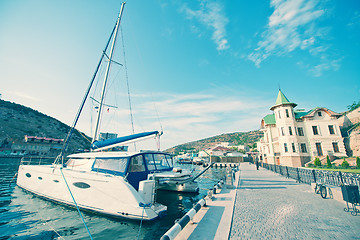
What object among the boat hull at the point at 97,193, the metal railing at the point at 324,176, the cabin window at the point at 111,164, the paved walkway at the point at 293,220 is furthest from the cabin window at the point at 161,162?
the metal railing at the point at 324,176

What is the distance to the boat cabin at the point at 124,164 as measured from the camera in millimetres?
7457

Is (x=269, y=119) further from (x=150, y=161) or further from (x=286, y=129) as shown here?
(x=150, y=161)

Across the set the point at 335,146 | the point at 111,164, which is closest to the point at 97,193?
the point at 111,164

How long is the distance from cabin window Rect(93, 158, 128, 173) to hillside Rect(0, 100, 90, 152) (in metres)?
69.2

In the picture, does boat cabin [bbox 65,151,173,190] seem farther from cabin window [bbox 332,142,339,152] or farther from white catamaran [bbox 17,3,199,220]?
cabin window [bbox 332,142,339,152]

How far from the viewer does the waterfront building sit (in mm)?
23891

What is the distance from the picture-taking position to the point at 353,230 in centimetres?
401

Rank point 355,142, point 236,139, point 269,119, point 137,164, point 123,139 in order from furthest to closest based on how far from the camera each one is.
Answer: point 236,139 < point 269,119 < point 355,142 < point 123,139 < point 137,164

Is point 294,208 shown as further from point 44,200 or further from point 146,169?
point 44,200

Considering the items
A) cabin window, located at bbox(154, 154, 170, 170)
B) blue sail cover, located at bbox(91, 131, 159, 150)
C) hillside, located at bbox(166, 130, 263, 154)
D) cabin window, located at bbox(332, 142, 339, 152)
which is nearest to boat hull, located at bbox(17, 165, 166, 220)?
blue sail cover, located at bbox(91, 131, 159, 150)

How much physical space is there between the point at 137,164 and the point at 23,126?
3446 inches

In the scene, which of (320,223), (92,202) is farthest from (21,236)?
(320,223)

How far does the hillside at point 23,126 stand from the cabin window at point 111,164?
69.2 metres

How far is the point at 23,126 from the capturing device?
209ft
